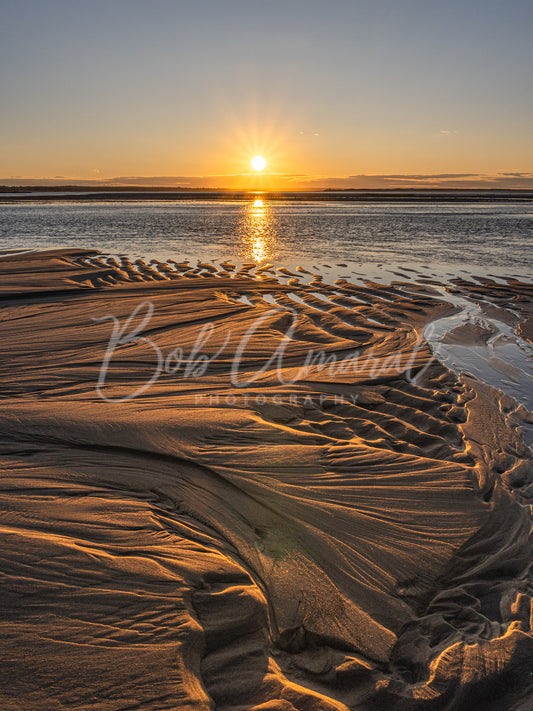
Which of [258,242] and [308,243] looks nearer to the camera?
[308,243]

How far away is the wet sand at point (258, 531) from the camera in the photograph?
183 centimetres

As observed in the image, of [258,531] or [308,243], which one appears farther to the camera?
[308,243]

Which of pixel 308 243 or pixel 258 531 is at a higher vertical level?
pixel 308 243

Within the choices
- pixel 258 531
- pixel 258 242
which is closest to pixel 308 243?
pixel 258 242

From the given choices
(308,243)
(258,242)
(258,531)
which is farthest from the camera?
(258,242)

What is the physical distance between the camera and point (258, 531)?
2.64 metres

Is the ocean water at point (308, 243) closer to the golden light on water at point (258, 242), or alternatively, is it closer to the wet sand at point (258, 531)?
the golden light on water at point (258, 242)

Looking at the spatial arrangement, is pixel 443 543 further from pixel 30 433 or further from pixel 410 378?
pixel 30 433

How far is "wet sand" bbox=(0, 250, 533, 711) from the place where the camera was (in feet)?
6.01

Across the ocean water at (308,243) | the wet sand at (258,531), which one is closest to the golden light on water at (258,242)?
the ocean water at (308,243)

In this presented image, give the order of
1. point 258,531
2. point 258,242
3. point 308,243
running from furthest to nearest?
point 258,242 → point 308,243 → point 258,531

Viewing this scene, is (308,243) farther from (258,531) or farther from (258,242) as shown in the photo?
(258,531)

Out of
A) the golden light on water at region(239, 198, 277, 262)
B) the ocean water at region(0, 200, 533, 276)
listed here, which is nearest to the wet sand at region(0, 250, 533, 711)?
the ocean water at region(0, 200, 533, 276)

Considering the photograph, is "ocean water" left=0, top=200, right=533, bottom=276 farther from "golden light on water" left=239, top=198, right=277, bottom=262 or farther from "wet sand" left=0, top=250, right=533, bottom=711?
"wet sand" left=0, top=250, right=533, bottom=711
